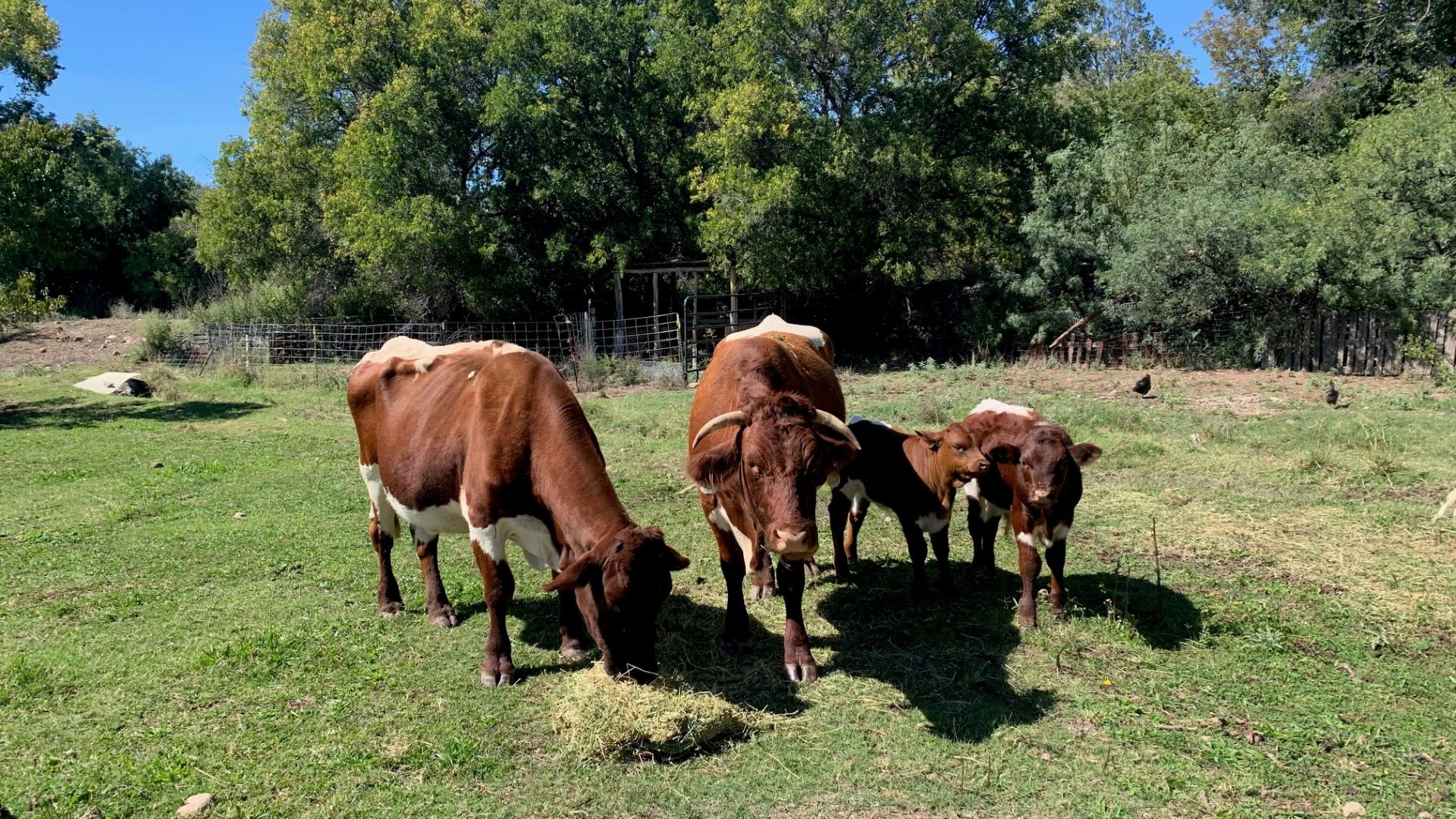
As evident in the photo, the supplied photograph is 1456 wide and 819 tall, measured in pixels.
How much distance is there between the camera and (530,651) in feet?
18.9

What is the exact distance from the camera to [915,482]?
6.70 meters

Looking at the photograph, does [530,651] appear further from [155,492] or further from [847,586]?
[155,492]

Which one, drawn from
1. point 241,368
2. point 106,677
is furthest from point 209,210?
point 106,677

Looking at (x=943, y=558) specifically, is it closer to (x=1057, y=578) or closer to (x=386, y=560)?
(x=1057, y=578)

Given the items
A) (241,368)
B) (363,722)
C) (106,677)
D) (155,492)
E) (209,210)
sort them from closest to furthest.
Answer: (363,722)
(106,677)
(155,492)
(241,368)
(209,210)

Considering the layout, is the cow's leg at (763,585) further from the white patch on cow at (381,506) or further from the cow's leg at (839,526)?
the white patch on cow at (381,506)

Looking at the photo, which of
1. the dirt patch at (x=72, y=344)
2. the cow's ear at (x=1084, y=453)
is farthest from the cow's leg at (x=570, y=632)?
the dirt patch at (x=72, y=344)

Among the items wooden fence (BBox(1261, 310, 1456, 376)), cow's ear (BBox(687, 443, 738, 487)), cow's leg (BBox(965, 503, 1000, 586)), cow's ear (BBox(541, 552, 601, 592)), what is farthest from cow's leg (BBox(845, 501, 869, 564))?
wooden fence (BBox(1261, 310, 1456, 376))

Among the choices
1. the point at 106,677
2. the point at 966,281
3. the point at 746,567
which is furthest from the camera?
the point at 966,281

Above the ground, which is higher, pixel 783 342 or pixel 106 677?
pixel 783 342

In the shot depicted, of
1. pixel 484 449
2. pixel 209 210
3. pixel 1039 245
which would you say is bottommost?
pixel 484 449

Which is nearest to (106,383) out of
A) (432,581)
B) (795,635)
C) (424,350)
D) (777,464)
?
(424,350)

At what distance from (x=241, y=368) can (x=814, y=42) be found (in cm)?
1639

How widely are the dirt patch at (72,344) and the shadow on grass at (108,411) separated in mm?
7937
